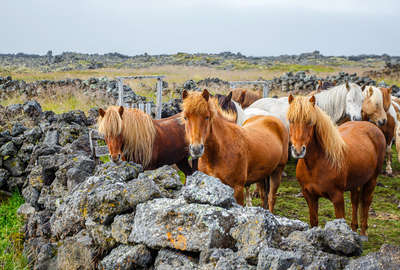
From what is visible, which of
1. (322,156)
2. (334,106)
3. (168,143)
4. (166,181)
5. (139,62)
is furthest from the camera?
(139,62)

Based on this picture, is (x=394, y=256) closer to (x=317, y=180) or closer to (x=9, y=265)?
(x=317, y=180)

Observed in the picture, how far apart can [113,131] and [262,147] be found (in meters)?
2.26

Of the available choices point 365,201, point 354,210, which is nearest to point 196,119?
point 354,210

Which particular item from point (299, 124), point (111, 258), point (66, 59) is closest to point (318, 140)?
point (299, 124)

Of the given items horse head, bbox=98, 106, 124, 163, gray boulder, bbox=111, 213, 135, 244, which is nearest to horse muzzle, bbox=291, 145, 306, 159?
gray boulder, bbox=111, 213, 135, 244

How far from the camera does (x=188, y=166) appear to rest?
7.14 meters

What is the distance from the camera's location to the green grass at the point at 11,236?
3811mm

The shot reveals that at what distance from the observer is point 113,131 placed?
525 centimetres

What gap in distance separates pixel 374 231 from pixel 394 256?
4374 millimetres

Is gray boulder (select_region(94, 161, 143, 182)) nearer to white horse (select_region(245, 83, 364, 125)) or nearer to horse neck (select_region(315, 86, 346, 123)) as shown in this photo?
white horse (select_region(245, 83, 364, 125))

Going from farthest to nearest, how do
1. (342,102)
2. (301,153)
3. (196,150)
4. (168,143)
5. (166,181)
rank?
(342,102)
(168,143)
(301,153)
(196,150)
(166,181)

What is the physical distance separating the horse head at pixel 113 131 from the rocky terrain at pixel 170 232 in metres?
0.62

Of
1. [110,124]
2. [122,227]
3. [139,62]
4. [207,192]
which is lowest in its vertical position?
[122,227]

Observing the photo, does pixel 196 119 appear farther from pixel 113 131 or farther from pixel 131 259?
pixel 131 259
